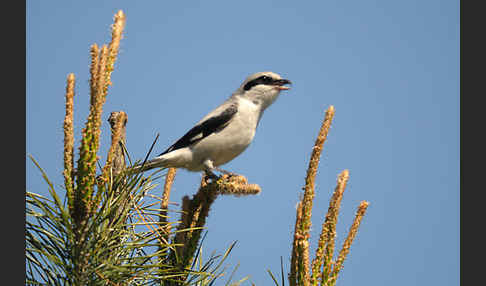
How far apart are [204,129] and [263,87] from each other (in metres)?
1.31

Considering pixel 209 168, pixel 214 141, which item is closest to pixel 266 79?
pixel 214 141

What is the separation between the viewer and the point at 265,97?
688cm

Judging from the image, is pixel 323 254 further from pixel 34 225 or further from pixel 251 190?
pixel 34 225

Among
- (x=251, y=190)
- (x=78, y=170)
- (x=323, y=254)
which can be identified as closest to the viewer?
(x=78, y=170)

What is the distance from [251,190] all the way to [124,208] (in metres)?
1.27

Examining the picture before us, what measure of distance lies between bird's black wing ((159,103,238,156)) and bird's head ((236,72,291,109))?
62cm

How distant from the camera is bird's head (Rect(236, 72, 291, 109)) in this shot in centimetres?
688

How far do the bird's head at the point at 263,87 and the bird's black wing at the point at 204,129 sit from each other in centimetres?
62

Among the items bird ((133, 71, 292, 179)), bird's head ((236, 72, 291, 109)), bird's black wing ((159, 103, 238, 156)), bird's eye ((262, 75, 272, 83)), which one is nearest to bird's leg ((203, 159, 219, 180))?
bird ((133, 71, 292, 179))

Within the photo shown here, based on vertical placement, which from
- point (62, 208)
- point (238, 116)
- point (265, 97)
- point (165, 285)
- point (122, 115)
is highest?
point (265, 97)

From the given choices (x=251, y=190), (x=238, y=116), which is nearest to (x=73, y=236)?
(x=251, y=190)

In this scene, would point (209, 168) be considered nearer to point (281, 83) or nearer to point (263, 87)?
point (263, 87)

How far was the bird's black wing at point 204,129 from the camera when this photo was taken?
619 centimetres

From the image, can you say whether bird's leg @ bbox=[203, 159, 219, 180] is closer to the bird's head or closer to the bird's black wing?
the bird's black wing
